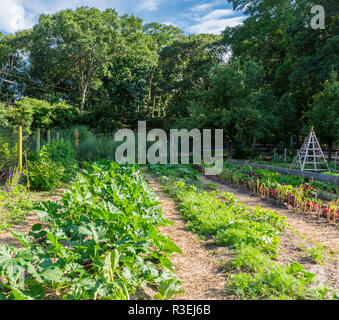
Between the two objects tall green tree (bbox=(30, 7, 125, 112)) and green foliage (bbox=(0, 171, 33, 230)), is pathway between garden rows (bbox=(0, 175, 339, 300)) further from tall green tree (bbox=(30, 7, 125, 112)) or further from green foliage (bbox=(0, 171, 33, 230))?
tall green tree (bbox=(30, 7, 125, 112))

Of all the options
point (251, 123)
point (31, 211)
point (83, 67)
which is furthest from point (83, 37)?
point (31, 211)

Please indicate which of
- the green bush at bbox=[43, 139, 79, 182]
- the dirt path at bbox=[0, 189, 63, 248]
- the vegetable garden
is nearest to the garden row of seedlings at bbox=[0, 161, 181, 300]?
the vegetable garden

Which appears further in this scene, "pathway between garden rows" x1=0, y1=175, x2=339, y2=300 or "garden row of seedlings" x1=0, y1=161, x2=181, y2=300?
"pathway between garden rows" x1=0, y1=175, x2=339, y2=300

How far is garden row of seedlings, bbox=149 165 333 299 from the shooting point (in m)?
2.54

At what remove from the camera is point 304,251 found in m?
3.64

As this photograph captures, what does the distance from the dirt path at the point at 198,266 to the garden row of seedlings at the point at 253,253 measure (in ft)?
0.38

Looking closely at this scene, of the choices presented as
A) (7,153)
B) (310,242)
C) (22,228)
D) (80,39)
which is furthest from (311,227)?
(80,39)

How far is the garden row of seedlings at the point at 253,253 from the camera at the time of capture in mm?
2535

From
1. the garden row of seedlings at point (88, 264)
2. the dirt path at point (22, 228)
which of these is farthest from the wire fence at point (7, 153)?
the garden row of seedlings at point (88, 264)

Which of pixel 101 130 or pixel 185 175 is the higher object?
pixel 101 130

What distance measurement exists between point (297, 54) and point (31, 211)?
21.2 metres

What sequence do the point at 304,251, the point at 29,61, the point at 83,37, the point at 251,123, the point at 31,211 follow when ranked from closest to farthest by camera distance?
the point at 304,251
the point at 31,211
the point at 251,123
the point at 83,37
the point at 29,61

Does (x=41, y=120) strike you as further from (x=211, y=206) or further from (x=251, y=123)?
(x=211, y=206)

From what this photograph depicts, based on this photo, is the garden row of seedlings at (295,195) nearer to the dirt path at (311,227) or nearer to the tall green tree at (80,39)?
the dirt path at (311,227)
